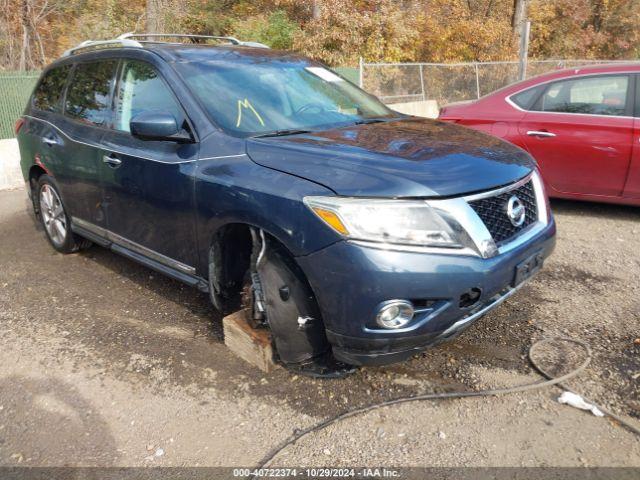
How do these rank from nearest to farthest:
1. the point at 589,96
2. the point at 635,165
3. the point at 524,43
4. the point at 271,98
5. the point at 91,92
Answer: the point at 271,98
the point at 91,92
the point at 635,165
the point at 589,96
the point at 524,43

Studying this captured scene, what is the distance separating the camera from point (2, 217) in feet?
22.5

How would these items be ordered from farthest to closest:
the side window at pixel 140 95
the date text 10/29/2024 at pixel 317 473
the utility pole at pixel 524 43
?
the utility pole at pixel 524 43, the side window at pixel 140 95, the date text 10/29/2024 at pixel 317 473

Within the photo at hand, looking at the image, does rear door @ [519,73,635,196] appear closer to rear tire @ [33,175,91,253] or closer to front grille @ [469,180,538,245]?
front grille @ [469,180,538,245]

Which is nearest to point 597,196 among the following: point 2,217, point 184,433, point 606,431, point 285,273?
point 606,431

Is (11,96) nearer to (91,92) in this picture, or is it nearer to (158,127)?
(91,92)

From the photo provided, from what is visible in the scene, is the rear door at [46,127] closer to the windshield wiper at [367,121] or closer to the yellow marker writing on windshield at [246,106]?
the yellow marker writing on windshield at [246,106]

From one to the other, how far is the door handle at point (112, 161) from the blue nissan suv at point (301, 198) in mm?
24

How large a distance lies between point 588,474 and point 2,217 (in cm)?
693

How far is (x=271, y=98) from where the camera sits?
11.7 feet

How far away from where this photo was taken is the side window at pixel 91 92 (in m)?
4.13

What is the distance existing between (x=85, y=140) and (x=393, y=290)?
9.51ft

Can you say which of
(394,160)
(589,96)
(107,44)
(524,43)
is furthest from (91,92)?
(524,43)

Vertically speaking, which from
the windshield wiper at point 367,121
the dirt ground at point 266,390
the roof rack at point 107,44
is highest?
the roof rack at point 107,44

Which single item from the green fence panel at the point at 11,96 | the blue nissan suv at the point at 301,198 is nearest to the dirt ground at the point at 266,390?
the blue nissan suv at the point at 301,198
